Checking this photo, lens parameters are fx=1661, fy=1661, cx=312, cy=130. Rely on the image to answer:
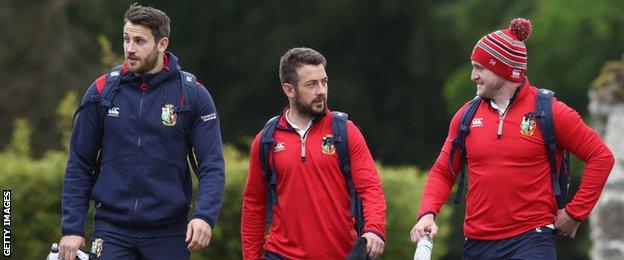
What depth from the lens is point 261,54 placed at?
29.6 metres

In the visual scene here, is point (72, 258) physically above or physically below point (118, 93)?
below

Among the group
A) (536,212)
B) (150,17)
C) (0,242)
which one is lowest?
(0,242)

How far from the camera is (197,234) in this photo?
8.30 m

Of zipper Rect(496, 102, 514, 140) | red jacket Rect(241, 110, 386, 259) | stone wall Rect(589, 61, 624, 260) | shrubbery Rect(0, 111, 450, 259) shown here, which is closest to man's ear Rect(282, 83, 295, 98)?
red jacket Rect(241, 110, 386, 259)

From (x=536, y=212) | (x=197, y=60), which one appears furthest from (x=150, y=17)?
(x=197, y=60)

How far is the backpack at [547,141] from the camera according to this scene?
870cm

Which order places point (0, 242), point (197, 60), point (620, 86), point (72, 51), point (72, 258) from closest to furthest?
point (72, 258), point (0, 242), point (620, 86), point (72, 51), point (197, 60)

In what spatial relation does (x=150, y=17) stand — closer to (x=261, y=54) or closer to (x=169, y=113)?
(x=169, y=113)

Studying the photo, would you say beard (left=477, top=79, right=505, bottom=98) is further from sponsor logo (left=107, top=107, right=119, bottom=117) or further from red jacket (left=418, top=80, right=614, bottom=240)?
sponsor logo (left=107, top=107, right=119, bottom=117)

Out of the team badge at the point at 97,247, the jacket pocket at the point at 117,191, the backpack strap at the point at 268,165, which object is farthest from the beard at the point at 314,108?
the team badge at the point at 97,247

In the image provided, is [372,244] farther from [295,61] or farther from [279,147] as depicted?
[295,61]

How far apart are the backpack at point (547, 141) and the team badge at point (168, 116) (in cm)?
154

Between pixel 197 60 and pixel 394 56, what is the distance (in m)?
3.61

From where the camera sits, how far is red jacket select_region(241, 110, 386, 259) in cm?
877
